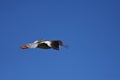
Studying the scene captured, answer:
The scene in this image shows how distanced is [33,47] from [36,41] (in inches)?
36.9

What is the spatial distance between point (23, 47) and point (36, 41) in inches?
38.0

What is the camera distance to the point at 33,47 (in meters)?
44.4

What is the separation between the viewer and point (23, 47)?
147 ft

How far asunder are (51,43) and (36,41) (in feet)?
3.19

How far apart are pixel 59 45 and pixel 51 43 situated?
0.82 m

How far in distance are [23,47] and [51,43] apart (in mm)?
1831

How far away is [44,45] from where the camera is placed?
45062 millimetres

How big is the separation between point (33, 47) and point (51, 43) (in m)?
1.43

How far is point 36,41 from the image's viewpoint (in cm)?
4528

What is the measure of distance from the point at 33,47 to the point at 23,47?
2.71 feet

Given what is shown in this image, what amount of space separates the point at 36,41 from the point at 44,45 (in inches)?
24.3

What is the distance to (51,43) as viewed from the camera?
4528 cm
